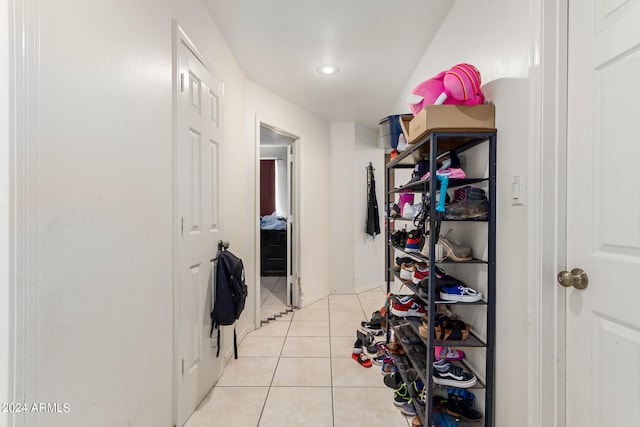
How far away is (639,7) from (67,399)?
2055 mm

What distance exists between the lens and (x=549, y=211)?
1.08 metres

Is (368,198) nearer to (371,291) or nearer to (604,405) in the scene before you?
(371,291)

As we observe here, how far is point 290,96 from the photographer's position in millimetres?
3230

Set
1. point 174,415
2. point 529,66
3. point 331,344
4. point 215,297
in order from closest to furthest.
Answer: point 529,66 → point 174,415 → point 215,297 → point 331,344

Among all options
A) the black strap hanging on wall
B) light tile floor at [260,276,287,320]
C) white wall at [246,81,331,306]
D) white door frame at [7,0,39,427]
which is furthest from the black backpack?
the black strap hanging on wall

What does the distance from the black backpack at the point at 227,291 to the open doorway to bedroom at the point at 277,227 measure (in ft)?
4.27

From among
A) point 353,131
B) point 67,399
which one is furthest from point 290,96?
point 67,399

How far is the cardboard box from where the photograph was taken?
4.34 ft

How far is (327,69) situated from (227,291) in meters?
2.07

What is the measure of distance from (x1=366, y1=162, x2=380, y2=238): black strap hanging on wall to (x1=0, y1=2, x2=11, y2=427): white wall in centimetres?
368

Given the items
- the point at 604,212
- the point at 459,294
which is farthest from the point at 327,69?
the point at 604,212

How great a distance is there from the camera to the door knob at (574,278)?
100cm

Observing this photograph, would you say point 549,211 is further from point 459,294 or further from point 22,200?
point 22,200

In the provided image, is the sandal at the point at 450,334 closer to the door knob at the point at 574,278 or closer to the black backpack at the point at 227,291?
the door knob at the point at 574,278
